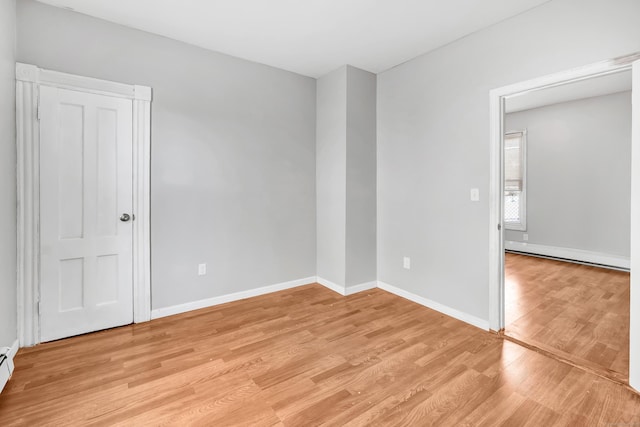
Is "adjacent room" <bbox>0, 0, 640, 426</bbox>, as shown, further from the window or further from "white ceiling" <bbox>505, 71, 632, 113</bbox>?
the window

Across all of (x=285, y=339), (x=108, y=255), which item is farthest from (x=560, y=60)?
(x=108, y=255)

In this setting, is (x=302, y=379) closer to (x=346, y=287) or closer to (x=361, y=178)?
(x=346, y=287)

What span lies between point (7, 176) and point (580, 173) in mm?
7099

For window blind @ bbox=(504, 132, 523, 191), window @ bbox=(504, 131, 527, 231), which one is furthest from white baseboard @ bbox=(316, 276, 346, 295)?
window blind @ bbox=(504, 132, 523, 191)

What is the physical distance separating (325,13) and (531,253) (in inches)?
217

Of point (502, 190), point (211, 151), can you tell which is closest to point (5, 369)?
point (211, 151)

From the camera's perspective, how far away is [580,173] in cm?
507

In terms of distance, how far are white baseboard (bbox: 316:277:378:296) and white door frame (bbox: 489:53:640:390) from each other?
1.41m

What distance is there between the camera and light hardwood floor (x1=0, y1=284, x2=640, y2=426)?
1.65 m

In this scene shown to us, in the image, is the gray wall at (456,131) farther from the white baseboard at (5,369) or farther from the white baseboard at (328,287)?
the white baseboard at (5,369)

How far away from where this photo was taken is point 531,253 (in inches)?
223

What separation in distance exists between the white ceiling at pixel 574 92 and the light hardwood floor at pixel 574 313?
8.06 ft

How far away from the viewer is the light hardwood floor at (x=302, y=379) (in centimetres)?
165

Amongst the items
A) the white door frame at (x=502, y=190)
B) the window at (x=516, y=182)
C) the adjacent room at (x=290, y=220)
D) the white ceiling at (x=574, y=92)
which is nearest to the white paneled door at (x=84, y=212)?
the adjacent room at (x=290, y=220)
